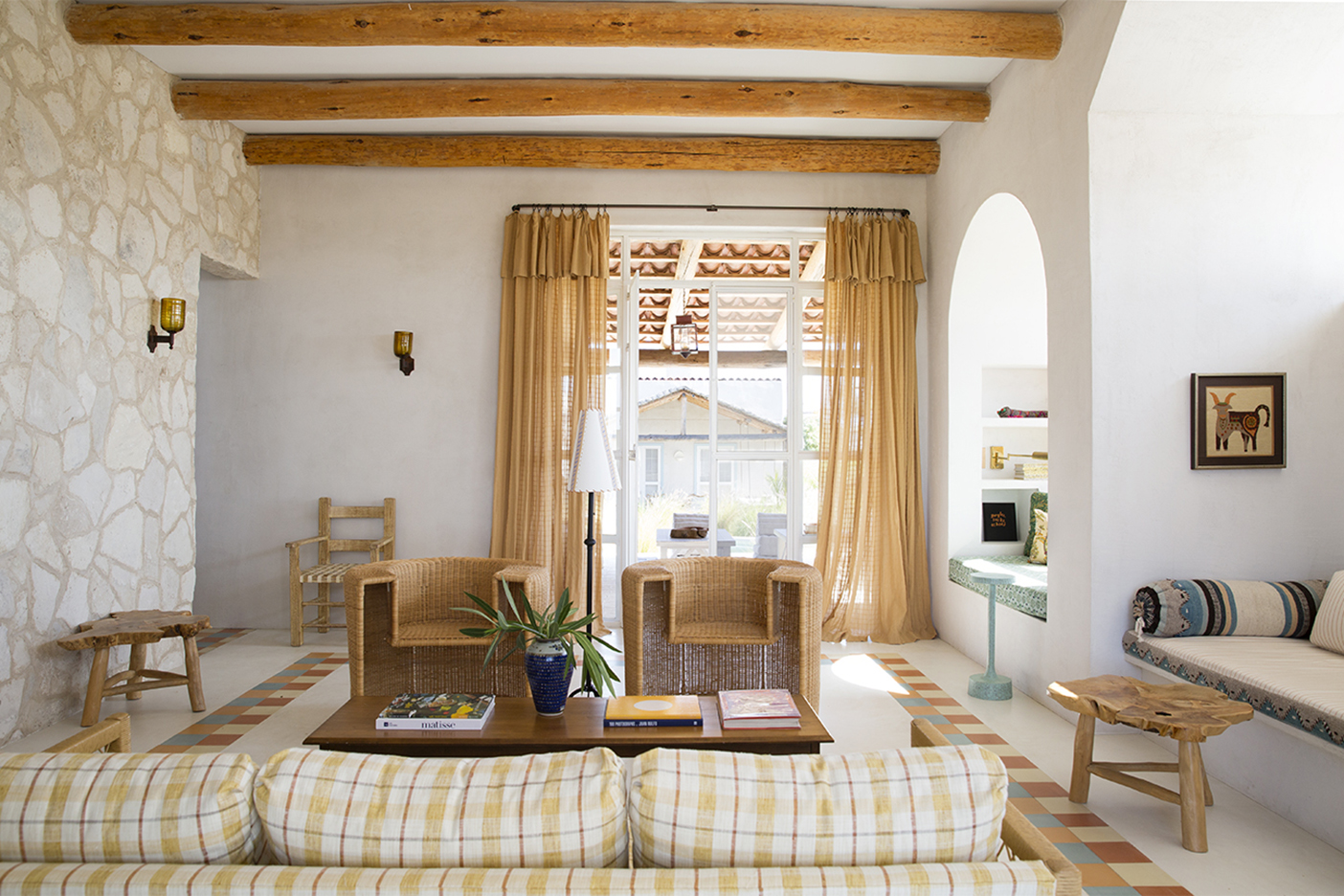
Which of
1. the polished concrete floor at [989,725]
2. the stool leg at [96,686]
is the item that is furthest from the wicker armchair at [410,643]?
the stool leg at [96,686]

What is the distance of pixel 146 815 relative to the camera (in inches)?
46.3

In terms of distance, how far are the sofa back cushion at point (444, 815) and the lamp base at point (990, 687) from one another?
10.2 ft

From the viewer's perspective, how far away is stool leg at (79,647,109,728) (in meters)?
3.38

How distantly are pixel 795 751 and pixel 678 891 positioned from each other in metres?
1.37

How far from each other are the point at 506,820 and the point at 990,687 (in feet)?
10.7

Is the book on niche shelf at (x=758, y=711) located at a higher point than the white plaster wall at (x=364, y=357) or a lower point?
lower

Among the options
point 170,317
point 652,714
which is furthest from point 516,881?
point 170,317

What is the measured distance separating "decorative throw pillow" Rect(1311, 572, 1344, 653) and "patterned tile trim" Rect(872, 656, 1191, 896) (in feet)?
3.55

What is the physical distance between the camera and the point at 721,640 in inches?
134

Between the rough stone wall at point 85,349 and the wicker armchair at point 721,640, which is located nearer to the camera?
A: the rough stone wall at point 85,349

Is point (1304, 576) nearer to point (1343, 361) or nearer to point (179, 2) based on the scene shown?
point (1343, 361)

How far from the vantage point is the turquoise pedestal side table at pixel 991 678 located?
3.86 m

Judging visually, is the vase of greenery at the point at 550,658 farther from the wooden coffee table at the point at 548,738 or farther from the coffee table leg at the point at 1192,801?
the coffee table leg at the point at 1192,801

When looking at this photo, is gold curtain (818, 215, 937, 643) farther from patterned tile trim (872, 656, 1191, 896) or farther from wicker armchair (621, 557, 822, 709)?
wicker armchair (621, 557, 822, 709)
